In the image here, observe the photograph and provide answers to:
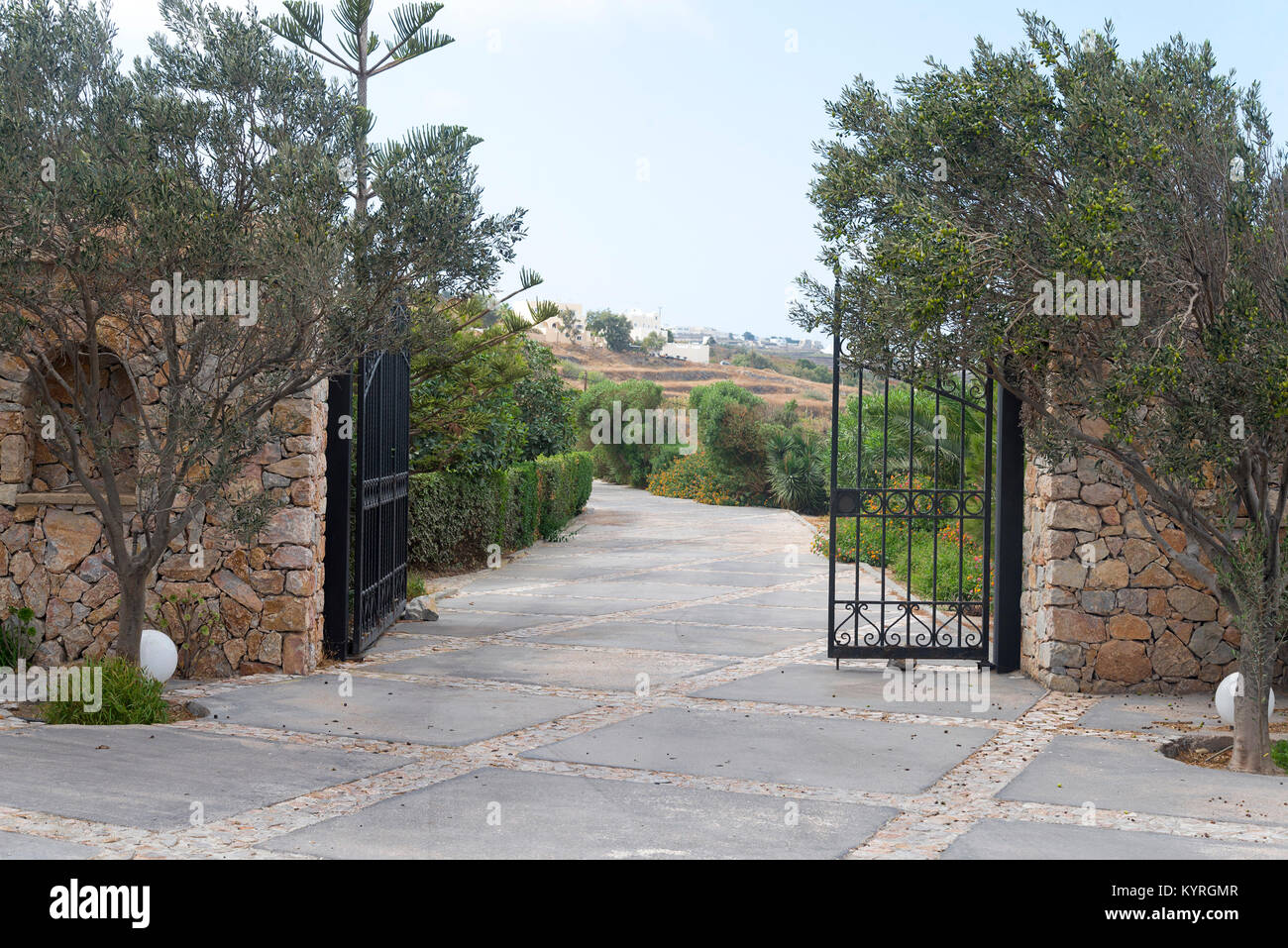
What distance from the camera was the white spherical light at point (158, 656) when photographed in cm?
802

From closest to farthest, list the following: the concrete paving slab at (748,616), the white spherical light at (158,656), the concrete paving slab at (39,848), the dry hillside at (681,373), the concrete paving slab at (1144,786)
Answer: the concrete paving slab at (39,848), the concrete paving slab at (1144,786), the white spherical light at (158,656), the concrete paving slab at (748,616), the dry hillside at (681,373)

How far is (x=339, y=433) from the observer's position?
367 inches

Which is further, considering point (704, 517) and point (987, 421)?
point (704, 517)

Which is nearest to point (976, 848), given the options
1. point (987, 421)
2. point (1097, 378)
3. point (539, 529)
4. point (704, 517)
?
point (1097, 378)

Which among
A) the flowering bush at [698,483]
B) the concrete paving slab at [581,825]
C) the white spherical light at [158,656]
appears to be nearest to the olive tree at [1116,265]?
the concrete paving slab at [581,825]

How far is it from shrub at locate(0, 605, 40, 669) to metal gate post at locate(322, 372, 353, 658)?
205 cm

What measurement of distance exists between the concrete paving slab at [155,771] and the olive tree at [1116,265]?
398 centimetres

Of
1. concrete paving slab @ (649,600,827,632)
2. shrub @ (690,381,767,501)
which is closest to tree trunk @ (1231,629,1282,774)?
concrete paving slab @ (649,600,827,632)

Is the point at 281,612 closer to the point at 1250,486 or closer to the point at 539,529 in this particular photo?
the point at 1250,486

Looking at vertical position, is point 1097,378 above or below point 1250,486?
above

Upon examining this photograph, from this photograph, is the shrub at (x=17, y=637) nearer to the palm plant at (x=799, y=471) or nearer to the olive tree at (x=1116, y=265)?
the olive tree at (x=1116, y=265)

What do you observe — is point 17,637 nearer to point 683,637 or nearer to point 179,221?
point 179,221

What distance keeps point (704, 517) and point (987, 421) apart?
1669 cm

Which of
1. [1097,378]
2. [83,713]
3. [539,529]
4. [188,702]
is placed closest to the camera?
[1097,378]
